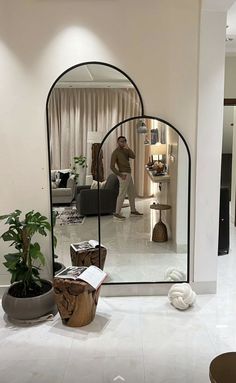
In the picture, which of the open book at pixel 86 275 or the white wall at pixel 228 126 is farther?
the white wall at pixel 228 126

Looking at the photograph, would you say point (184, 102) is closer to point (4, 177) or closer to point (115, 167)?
point (115, 167)

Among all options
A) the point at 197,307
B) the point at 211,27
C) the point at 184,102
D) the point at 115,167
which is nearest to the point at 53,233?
the point at 115,167

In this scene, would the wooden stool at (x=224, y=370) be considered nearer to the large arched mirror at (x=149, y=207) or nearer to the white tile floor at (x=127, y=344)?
the white tile floor at (x=127, y=344)

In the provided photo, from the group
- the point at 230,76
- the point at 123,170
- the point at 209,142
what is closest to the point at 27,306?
the point at 123,170

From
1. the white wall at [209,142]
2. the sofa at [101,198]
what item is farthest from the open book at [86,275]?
the white wall at [209,142]

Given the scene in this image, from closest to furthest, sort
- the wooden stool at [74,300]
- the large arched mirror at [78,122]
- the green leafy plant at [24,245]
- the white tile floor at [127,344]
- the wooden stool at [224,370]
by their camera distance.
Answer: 1. the wooden stool at [224,370]
2. the white tile floor at [127,344]
3. the wooden stool at [74,300]
4. the green leafy plant at [24,245]
5. the large arched mirror at [78,122]

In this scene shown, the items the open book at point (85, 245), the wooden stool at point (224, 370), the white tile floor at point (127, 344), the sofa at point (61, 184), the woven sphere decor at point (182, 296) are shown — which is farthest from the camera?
the open book at point (85, 245)

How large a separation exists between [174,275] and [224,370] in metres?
1.64

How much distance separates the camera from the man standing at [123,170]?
10.4ft

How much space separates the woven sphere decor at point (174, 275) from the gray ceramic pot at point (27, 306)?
108cm

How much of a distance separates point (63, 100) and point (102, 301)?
1763 mm

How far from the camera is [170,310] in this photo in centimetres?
298

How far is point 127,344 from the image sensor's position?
98.8 inches

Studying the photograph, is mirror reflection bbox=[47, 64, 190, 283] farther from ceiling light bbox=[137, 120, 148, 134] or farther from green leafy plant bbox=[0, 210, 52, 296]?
green leafy plant bbox=[0, 210, 52, 296]
